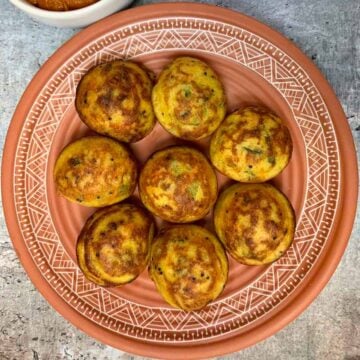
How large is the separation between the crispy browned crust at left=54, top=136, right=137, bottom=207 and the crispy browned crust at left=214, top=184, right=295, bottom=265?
0.20m

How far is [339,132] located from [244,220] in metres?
0.28

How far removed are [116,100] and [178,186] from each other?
A: 0.61 ft

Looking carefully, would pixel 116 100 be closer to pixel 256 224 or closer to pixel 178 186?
pixel 178 186

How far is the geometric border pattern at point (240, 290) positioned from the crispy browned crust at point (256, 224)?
0.37 feet

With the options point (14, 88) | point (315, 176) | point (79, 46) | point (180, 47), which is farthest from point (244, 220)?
point (14, 88)

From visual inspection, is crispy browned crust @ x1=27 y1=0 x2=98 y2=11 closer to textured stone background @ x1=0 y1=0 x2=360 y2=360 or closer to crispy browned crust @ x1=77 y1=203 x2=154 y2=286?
textured stone background @ x1=0 y1=0 x2=360 y2=360

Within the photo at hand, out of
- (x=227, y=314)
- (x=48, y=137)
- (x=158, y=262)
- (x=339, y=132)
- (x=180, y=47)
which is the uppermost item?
(x=180, y=47)

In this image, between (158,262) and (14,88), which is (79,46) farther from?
(158,262)

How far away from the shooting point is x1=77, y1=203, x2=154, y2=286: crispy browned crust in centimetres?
94

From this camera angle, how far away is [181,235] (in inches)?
37.8

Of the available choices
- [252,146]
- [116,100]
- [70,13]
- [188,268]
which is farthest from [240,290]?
[70,13]

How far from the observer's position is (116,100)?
3.04 ft

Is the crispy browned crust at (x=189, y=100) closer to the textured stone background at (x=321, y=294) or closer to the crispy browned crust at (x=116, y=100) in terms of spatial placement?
the crispy browned crust at (x=116, y=100)

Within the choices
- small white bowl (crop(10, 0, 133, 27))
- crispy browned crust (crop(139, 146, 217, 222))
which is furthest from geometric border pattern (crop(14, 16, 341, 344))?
crispy browned crust (crop(139, 146, 217, 222))
